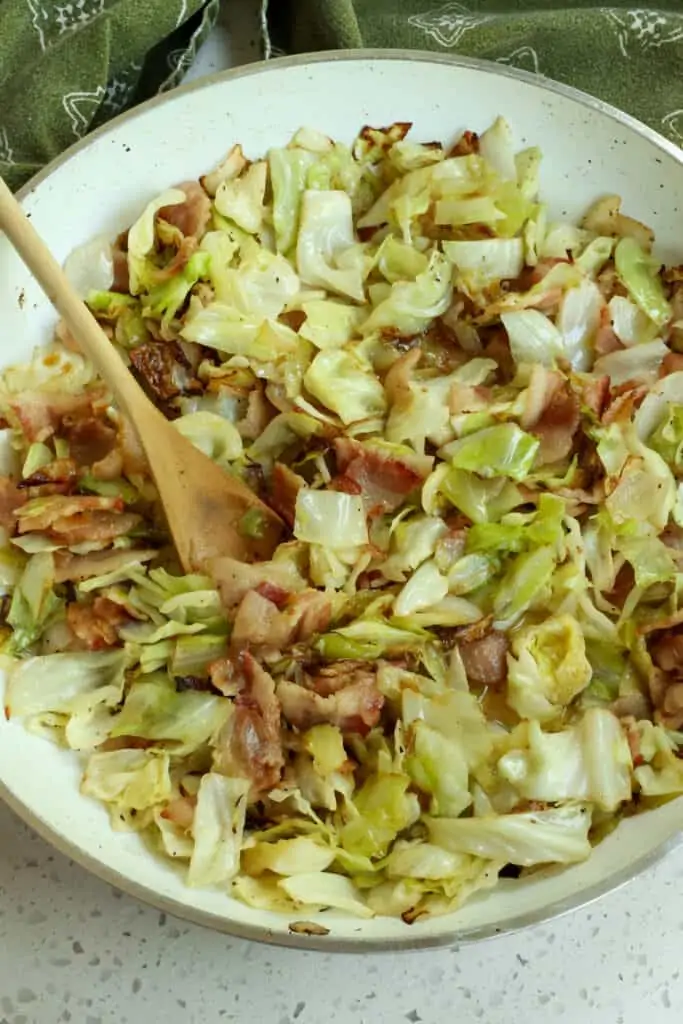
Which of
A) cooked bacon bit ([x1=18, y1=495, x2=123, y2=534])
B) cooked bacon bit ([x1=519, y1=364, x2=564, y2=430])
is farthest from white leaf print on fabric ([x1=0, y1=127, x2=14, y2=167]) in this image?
cooked bacon bit ([x1=519, y1=364, x2=564, y2=430])

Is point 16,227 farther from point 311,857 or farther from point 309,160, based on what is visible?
point 311,857

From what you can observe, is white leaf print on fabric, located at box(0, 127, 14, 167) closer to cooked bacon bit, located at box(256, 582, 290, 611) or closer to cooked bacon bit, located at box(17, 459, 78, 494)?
cooked bacon bit, located at box(17, 459, 78, 494)

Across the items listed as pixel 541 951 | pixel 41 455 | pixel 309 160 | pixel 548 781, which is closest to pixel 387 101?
pixel 309 160

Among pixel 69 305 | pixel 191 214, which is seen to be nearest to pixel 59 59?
pixel 191 214

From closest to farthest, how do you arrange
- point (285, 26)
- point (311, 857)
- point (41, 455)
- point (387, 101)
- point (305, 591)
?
point (311, 857) < point (305, 591) < point (41, 455) < point (387, 101) < point (285, 26)

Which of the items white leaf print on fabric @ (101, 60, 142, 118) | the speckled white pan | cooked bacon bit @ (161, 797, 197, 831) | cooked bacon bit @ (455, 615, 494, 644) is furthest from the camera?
white leaf print on fabric @ (101, 60, 142, 118)

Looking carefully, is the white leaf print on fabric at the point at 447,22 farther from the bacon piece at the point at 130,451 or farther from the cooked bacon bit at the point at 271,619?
the cooked bacon bit at the point at 271,619
